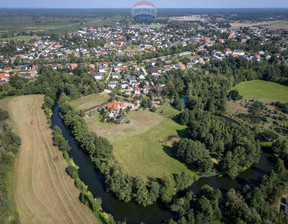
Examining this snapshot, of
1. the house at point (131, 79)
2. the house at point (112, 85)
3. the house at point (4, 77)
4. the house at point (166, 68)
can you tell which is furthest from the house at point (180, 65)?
the house at point (4, 77)

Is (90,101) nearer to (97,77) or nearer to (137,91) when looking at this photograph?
(137,91)

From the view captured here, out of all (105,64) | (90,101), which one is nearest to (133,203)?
(90,101)

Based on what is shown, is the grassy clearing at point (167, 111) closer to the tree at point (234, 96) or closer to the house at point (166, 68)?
the tree at point (234, 96)

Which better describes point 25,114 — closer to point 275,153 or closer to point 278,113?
point 275,153

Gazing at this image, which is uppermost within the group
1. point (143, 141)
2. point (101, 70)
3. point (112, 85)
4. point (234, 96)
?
point (101, 70)

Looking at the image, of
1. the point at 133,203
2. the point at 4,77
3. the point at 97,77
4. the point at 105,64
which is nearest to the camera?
the point at 133,203

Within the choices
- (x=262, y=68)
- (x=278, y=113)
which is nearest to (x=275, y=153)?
(x=278, y=113)
